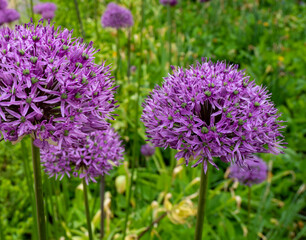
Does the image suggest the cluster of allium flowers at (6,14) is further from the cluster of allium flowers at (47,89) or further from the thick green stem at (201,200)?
the thick green stem at (201,200)

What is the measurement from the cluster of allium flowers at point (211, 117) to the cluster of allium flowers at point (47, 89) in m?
0.21

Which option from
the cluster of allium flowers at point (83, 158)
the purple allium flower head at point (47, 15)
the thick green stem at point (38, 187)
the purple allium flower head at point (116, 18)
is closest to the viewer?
the thick green stem at point (38, 187)

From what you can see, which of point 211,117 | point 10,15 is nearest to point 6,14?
point 10,15

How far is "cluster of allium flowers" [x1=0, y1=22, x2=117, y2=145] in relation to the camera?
3.06 ft

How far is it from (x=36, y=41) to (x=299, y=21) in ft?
20.8

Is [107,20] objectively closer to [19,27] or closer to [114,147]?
[114,147]

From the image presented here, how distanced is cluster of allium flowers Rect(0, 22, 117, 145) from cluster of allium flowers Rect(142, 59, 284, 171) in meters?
0.21

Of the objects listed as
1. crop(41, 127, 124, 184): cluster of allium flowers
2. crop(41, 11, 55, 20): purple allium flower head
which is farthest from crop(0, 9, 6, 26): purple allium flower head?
crop(41, 127, 124, 184): cluster of allium flowers

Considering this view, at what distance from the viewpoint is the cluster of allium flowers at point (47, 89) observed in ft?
3.06

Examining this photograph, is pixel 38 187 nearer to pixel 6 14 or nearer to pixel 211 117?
pixel 211 117

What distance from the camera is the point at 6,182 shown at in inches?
98.7

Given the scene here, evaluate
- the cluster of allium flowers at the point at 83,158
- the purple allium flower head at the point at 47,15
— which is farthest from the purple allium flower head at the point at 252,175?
the purple allium flower head at the point at 47,15

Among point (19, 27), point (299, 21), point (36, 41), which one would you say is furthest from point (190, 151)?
point (299, 21)

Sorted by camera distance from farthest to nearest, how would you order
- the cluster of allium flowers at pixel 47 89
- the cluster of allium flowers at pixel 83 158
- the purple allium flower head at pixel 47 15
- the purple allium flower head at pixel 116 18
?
the purple allium flower head at pixel 47 15 < the purple allium flower head at pixel 116 18 < the cluster of allium flowers at pixel 83 158 < the cluster of allium flowers at pixel 47 89
